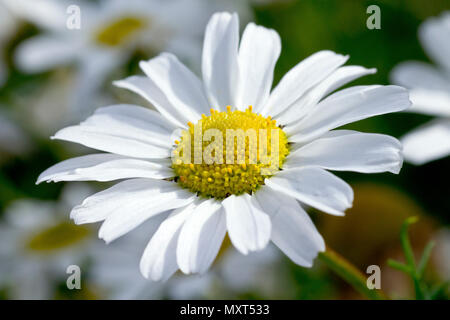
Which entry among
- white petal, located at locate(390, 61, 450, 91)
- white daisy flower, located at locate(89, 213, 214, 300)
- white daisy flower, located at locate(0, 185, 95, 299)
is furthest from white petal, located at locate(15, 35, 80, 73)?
white petal, located at locate(390, 61, 450, 91)

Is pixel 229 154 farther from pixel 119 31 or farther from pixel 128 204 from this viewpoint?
pixel 119 31

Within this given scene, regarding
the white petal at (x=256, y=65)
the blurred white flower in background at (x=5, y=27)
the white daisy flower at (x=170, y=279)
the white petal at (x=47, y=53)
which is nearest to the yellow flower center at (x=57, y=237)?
the white daisy flower at (x=170, y=279)

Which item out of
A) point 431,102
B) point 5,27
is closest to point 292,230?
point 431,102

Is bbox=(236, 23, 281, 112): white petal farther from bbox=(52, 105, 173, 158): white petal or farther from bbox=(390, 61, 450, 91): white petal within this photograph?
bbox=(390, 61, 450, 91): white petal

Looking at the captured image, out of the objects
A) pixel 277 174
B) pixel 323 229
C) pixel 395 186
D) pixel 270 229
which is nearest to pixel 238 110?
pixel 277 174

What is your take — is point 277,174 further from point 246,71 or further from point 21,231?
point 21,231

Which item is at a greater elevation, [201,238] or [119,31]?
[119,31]

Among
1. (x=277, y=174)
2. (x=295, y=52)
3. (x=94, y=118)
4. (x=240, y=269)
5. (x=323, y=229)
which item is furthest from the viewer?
(x=295, y=52)
